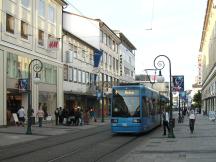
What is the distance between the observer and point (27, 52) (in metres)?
42.4

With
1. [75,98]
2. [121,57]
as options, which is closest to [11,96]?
[75,98]

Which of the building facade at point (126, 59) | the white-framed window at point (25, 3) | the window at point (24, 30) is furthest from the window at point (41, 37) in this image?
the building facade at point (126, 59)

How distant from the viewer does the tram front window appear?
29.5m

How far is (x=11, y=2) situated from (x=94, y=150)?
21.6m

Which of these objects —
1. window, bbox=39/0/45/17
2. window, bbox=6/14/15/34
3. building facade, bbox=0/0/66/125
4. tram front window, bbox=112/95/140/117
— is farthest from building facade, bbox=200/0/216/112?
tram front window, bbox=112/95/140/117

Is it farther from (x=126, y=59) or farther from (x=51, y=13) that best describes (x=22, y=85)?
(x=126, y=59)

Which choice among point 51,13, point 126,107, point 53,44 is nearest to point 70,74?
point 51,13

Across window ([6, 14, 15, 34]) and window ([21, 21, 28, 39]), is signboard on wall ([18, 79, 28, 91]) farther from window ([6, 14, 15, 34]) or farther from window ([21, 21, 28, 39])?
window ([21, 21, 28, 39])

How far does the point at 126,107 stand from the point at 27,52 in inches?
613

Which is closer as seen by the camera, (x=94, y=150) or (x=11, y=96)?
(x=94, y=150)

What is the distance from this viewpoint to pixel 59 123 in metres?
44.9

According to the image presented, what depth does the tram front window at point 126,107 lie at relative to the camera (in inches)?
1162

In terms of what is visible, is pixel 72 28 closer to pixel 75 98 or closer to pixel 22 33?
pixel 75 98

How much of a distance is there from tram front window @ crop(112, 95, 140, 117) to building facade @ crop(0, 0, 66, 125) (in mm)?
8716
